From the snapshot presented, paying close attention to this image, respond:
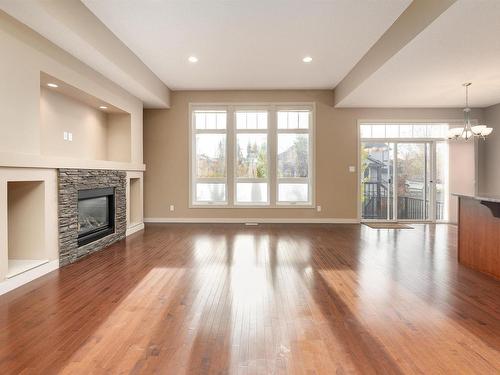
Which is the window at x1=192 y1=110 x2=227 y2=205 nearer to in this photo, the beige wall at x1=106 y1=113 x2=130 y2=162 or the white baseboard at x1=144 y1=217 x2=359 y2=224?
the white baseboard at x1=144 y1=217 x2=359 y2=224

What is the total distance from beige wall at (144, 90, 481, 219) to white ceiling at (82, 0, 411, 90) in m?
1.08

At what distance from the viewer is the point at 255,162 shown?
24.6 feet

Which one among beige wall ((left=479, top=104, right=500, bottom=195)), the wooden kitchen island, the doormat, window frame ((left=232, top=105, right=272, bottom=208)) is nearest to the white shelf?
window frame ((left=232, top=105, right=272, bottom=208))

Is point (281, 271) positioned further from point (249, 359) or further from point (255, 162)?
point (255, 162)

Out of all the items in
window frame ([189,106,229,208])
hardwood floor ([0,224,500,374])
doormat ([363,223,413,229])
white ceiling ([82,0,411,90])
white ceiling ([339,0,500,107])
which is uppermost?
white ceiling ([82,0,411,90])

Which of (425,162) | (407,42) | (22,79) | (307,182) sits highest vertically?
(407,42)

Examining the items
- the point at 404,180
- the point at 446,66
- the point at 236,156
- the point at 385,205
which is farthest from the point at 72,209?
the point at 404,180

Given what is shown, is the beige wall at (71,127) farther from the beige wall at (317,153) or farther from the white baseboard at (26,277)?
the white baseboard at (26,277)

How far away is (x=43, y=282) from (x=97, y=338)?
1660 millimetres

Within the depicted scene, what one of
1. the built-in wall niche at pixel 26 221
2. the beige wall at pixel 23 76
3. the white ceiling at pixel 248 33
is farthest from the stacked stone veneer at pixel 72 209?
the white ceiling at pixel 248 33

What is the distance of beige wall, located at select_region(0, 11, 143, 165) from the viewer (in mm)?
3113

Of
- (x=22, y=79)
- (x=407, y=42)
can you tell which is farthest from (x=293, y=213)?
(x=22, y=79)

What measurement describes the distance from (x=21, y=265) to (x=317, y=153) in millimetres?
5895

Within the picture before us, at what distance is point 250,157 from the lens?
751cm
